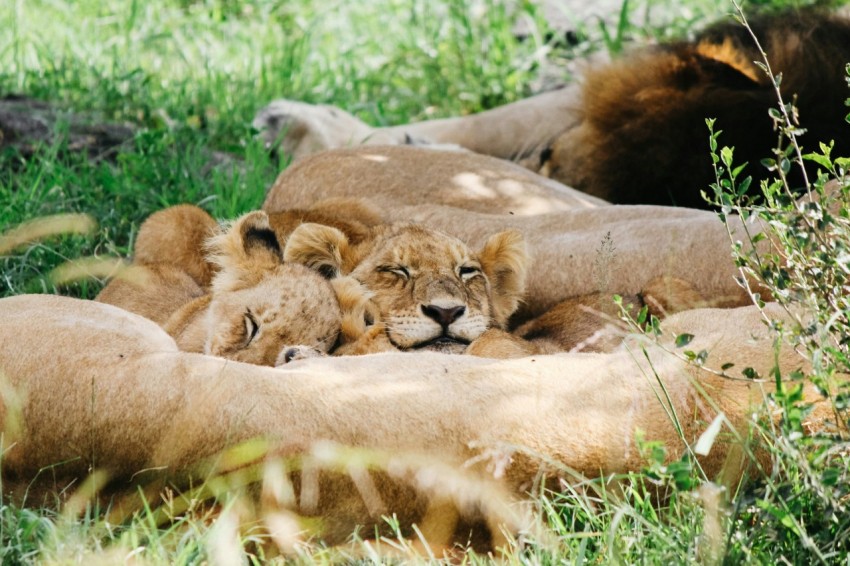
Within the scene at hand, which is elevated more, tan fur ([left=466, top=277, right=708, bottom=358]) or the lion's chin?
the lion's chin

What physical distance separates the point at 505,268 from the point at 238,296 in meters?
0.92

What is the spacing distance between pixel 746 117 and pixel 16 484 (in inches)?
134

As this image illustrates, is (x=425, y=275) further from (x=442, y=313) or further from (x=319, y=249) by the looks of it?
(x=319, y=249)

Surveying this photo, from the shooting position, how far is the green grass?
2346 mm

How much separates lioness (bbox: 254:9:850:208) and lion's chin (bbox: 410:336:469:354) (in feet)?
5.73

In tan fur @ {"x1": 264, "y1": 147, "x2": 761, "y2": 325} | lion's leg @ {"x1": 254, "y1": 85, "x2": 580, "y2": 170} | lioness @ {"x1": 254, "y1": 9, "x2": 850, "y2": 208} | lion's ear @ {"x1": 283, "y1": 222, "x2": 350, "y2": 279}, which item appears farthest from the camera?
lion's leg @ {"x1": 254, "y1": 85, "x2": 580, "y2": 170}

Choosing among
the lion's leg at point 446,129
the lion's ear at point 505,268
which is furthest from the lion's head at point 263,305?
the lion's leg at point 446,129

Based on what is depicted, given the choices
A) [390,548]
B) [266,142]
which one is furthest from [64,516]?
[266,142]

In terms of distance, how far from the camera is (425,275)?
11.9 feet

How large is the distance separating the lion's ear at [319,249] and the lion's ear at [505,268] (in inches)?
17.7

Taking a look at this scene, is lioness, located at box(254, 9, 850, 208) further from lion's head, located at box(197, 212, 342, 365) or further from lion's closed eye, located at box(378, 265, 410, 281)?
lion's head, located at box(197, 212, 342, 365)

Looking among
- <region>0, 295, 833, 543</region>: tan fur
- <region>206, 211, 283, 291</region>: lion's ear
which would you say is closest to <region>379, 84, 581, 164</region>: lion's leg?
<region>206, 211, 283, 291</region>: lion's ear

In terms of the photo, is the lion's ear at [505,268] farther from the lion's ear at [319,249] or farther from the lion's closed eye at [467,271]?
the lion's ear at [319,249]

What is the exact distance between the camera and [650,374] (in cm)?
275
